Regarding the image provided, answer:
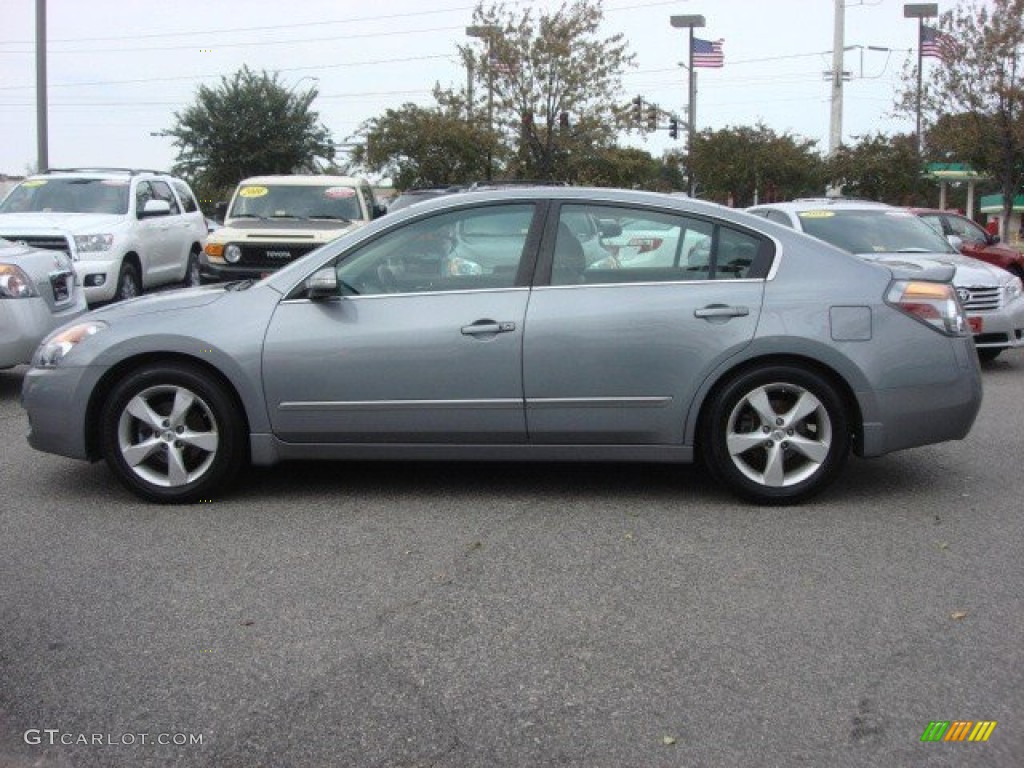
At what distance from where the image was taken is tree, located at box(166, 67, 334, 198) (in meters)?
40.6

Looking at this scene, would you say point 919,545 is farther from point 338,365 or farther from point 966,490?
point 338,365

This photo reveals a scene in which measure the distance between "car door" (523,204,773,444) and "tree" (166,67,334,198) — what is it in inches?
1457

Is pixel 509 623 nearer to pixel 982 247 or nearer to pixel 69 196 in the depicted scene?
pixel 982 247

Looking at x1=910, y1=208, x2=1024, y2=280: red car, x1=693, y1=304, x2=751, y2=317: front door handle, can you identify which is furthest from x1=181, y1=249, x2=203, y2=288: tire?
x1=693, y1=304, x2=751, y2=317: front door handle

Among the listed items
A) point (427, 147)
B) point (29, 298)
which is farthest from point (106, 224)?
point (427, 147)

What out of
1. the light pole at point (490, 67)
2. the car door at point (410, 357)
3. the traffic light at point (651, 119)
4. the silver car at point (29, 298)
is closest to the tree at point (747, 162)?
the traffic light at point (651, 119)

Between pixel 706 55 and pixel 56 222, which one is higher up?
pixel 706 55

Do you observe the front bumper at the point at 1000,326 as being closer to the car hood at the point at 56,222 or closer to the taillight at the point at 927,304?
the taillight at the point at 927,304

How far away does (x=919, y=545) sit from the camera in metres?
5.05

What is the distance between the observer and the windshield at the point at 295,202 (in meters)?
15.2

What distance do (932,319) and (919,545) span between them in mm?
1245

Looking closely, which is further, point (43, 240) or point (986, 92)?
point (986, 92)

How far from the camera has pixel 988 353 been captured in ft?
36.2

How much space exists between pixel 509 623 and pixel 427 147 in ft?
94.1
